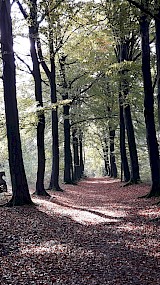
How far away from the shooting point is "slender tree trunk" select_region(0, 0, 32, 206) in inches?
470

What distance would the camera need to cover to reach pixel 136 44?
2084 cm

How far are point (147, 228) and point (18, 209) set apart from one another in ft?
14.4

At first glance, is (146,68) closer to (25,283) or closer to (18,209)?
(18,209)

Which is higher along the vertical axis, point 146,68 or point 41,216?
point 146,68

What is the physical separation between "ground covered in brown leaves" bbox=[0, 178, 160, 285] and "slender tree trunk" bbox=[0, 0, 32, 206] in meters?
0.73

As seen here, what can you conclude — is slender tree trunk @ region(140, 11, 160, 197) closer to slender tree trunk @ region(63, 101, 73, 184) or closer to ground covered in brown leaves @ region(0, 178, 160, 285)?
ground covered in brown leaves @ region(0, 178, 160, 285)

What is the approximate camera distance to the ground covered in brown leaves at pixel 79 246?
5.34 m

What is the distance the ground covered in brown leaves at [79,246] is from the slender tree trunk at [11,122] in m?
0.73

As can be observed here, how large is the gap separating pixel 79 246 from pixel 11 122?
6.15 metres

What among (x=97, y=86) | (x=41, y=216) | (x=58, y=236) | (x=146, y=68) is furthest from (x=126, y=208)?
(x=97, y=86)

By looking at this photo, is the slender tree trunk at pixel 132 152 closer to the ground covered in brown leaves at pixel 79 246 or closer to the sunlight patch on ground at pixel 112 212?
the sunlight patch on ground at pixel 112 212

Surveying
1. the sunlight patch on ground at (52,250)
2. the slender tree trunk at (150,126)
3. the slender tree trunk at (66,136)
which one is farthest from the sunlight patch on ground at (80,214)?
the slender tree trunk at (66,136)

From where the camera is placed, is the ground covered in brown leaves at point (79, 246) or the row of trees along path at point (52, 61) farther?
the row of trees along path at point (52, 61)

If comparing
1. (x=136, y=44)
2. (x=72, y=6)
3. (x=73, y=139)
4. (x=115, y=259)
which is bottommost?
(x=115, y=259)
